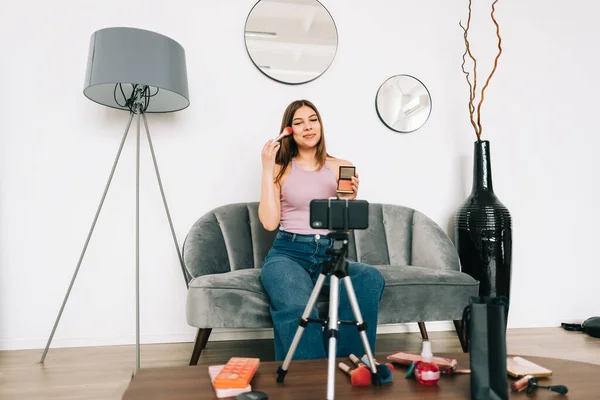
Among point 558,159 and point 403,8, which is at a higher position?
point 403,8

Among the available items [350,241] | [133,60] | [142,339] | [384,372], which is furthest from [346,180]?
[142,339]

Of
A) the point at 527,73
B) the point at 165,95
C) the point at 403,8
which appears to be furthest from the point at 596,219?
the point at 165,95

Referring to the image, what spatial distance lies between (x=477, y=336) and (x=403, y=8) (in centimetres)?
249

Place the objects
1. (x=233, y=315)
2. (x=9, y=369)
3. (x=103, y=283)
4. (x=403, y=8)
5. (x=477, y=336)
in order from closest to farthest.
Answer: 1. (x=477, y=336)
2. (x=233, y=315)
3. (x=9, y=369)
4. (x=103, y=283)
5. (x=403, y=8)


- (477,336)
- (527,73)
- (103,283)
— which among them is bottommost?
(103,283)

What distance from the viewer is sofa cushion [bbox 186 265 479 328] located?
1.82 metres

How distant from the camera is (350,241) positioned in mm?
2500

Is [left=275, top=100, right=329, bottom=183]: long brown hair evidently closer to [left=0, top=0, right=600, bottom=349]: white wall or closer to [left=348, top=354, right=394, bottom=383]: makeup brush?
[left=0, top=0, right=600, bottom=349]: white wall

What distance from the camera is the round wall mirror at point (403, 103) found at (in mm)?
2844

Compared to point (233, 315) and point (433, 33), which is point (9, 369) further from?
point (433, 33)

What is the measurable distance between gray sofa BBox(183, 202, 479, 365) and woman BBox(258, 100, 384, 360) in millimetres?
152

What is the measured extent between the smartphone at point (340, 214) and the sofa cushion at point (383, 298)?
0.88m

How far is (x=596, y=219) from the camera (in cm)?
309

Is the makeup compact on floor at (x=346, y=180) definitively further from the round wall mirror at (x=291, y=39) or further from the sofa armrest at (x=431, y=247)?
the round wall mirror at (x=291, y=39)
